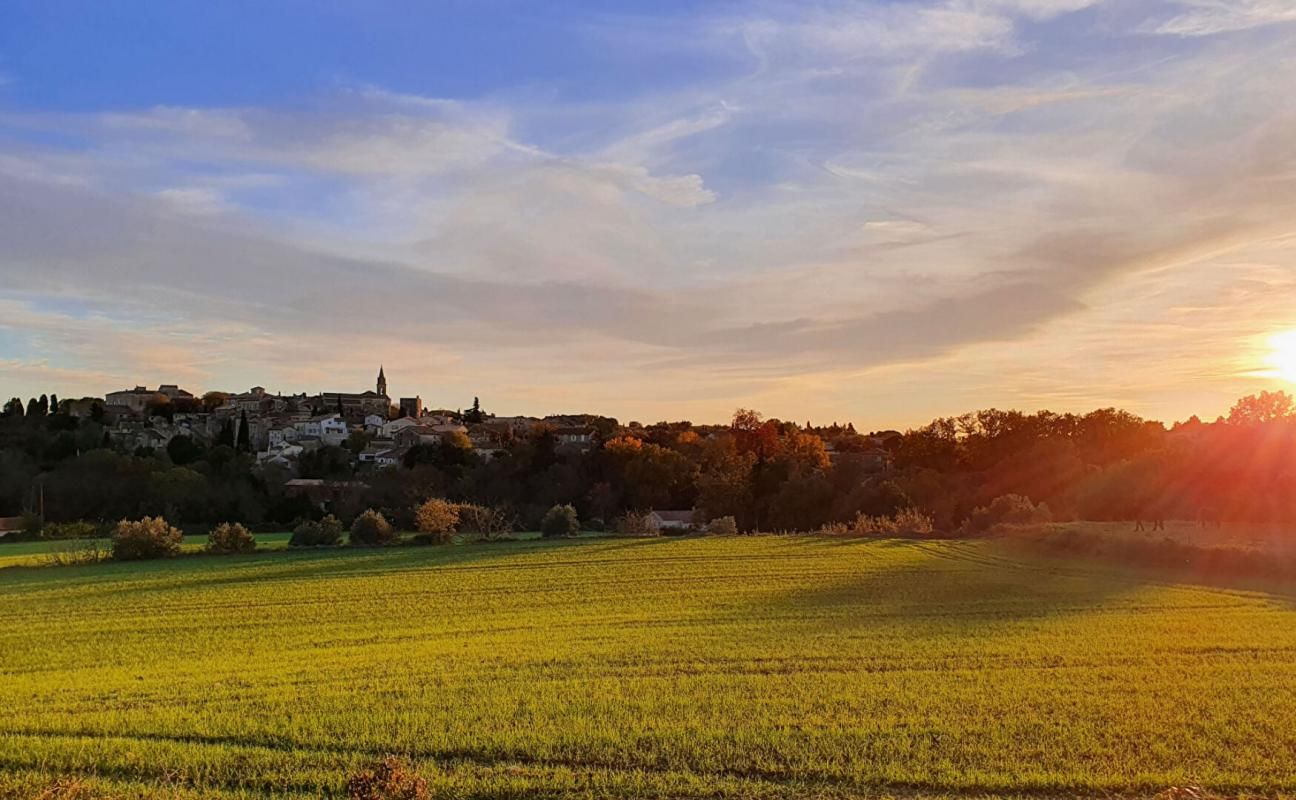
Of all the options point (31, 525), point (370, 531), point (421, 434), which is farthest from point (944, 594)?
→ point (421, 434)

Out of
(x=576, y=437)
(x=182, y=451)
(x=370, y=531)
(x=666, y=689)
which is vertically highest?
(x=576, y=437)

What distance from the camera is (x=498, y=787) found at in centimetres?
999

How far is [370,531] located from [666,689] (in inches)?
1731

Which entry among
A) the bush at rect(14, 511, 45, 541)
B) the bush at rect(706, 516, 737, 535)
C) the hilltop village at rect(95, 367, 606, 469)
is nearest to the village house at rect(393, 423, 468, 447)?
the hilltop village at rect(95, 367, 606, 469)

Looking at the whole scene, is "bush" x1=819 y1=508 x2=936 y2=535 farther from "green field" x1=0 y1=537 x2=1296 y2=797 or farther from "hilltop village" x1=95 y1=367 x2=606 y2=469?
"hilltop village" x1=95 y1=367 x2=606 y2=469

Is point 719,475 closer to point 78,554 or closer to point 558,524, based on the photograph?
point 558,524

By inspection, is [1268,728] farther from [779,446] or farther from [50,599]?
[779,446]

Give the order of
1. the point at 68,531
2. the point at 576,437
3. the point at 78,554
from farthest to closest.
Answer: the point at 576,437, the point at 68,531, the point at 78,554

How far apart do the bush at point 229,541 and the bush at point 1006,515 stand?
44682mm

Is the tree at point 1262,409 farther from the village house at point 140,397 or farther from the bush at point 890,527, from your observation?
the village house at point 140,397

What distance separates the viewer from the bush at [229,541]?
5075cm

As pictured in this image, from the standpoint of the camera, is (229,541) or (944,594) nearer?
(944,594)

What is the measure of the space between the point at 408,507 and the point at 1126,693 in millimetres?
62460

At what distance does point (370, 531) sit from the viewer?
55.2 meters
